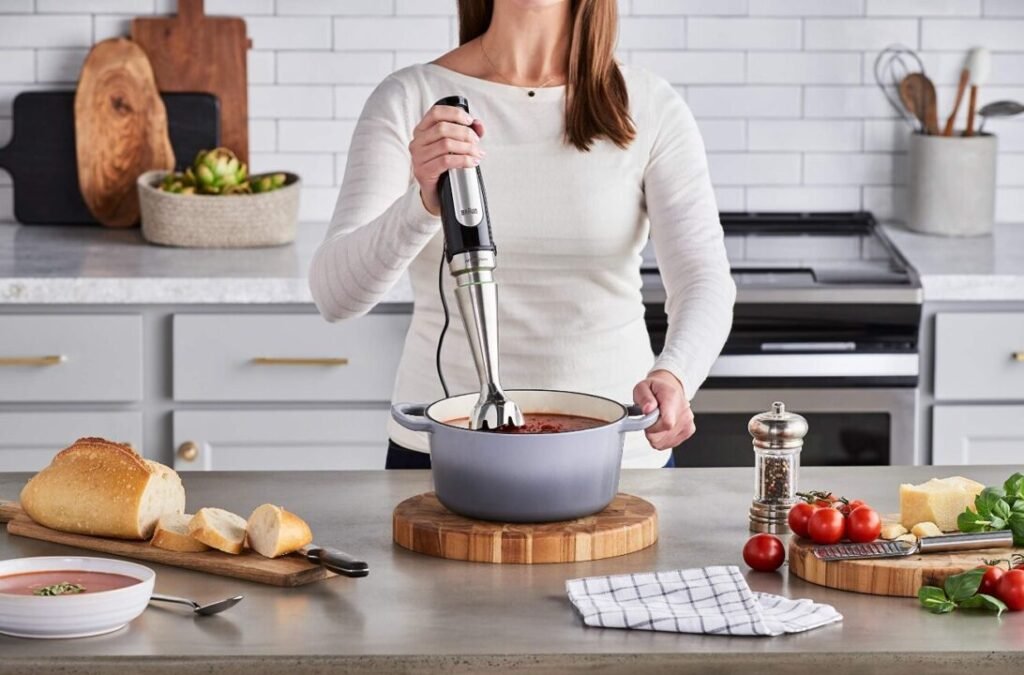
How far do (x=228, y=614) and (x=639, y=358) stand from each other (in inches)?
39.7

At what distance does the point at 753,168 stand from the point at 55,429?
1.85m

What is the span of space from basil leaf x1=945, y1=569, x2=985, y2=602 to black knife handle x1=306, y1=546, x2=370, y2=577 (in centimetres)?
59

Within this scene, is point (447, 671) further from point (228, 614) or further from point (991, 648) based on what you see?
point (991, 648)

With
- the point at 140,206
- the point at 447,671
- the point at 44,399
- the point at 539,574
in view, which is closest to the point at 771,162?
the point at 140,206

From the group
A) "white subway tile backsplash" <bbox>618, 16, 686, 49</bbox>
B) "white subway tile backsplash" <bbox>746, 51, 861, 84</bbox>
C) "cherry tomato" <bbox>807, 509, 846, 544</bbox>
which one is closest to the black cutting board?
"white subway tile backsplash" <bbox>618, 16, 686, 49</bbox>

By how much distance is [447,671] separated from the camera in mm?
1328

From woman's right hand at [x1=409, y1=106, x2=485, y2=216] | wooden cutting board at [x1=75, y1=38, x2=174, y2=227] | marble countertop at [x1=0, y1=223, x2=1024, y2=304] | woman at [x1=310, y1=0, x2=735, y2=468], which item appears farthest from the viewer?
wooden cutting board at [x1=75, y1=38, x2=174, y2=227]

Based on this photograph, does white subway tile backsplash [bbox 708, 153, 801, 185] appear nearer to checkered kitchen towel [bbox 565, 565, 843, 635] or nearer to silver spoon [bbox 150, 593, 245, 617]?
checkered kitchen towel [bbox 565, 565, 843, 635]

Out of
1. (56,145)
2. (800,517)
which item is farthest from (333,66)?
(800,517)

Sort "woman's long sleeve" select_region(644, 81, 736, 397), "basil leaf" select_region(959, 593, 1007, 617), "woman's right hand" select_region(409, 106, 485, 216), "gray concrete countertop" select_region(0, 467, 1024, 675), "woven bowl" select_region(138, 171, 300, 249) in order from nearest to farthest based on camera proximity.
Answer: "gray concrete countertop" select_region(0, 467, 1024, 675) → "basil leaf" select_region(959, 593, 1007, 617) → "woman's right hand" select_region(409, 106, 485, 216) → "woman's long sleeve" select_region(644, 81, 736, 397) → "woven bowl" select_region(138, 171, 300, 249)

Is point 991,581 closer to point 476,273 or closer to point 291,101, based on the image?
point 476,273

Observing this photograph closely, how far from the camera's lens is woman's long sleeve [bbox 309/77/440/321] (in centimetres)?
185

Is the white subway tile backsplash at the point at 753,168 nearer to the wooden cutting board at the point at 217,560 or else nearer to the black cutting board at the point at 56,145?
the black cutting board at the point at 56,145

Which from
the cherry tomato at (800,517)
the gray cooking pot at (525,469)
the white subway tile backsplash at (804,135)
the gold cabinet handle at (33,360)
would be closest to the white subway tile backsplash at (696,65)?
the white subway tile backsplash at (804,135)
